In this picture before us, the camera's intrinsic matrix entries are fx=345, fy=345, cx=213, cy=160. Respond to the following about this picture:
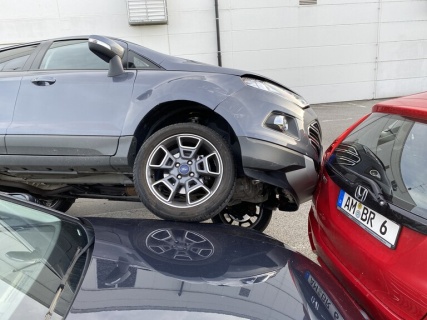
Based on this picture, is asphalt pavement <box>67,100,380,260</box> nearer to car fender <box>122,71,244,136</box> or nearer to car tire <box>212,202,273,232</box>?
car tire <box>212,202,273,232</box>

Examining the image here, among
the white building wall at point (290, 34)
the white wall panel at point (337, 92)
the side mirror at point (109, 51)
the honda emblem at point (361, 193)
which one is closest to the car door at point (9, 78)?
the side mirror at point (109, 51)

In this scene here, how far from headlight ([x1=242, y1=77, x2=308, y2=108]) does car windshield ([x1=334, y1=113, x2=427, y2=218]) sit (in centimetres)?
62

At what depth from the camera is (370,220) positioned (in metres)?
1.67

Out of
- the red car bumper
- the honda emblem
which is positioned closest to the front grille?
the red car bumper

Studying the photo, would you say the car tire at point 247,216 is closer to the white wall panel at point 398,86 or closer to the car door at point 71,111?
the car door at point 71,111

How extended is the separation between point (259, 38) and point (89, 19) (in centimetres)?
463

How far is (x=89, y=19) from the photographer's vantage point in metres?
8.92

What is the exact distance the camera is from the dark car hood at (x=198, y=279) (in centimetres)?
123

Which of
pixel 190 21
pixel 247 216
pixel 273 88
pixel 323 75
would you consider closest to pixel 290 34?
pixel 323 75

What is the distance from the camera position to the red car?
141 centimetres

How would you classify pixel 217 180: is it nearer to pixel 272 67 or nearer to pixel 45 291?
pixel 45 291

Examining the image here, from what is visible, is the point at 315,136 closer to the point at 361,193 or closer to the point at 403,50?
the point at 361,193

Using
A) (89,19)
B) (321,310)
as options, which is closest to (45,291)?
(321,310)

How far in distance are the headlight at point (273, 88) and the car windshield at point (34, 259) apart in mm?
1581
